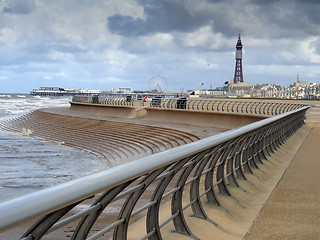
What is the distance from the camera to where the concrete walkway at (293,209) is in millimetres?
4770

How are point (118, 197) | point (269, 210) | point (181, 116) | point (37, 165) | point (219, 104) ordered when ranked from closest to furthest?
point (118, 197)
point (269, 210)
point (37, 165)
point (181, 116)
point (219, 104)

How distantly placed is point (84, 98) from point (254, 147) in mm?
51270

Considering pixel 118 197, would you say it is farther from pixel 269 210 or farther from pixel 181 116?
pixel 181 116

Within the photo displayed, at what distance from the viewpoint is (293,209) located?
19.1 ft

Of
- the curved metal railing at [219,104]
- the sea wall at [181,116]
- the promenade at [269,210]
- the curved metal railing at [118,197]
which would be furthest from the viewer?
the curved metal railing at [219,104]

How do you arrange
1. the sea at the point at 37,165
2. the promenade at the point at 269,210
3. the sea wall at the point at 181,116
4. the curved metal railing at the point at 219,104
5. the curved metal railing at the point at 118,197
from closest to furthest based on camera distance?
the curved metal railing at the point at 118,197 < the promenade at the point at 269,210 < the sea at the point at 37,165 < the sea wall at the point at 181,116 < the curved metal railing at the point at 219,104

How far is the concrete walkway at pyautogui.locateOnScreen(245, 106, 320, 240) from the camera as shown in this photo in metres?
4.77

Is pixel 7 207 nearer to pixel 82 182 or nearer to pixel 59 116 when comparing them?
pixel 82 182

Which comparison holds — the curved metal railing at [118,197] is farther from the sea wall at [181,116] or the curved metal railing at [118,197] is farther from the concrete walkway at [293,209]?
the sea wall at [181,116]

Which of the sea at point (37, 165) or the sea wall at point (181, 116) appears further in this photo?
the sea wall at point (181, 116)

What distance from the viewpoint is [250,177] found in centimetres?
763

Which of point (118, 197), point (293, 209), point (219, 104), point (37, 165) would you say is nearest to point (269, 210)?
point (293, 209)

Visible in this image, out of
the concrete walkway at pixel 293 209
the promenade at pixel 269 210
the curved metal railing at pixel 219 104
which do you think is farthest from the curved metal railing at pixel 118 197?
the curved metal railing at pixel 219 104

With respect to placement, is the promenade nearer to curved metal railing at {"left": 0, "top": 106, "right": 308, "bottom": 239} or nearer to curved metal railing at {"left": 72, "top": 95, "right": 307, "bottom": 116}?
curved metal railing at {"left": 0, "top": 106, "right": 308, "bottom": 239}
